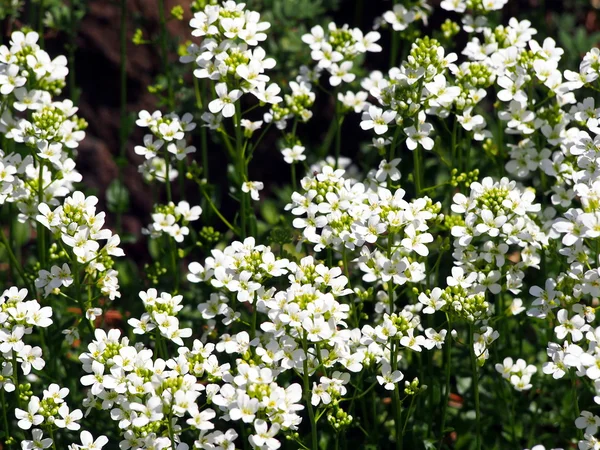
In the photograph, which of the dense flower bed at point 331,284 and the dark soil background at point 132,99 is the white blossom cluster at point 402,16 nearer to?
the dense flower bed at point 331,284

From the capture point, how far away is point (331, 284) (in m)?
3.67

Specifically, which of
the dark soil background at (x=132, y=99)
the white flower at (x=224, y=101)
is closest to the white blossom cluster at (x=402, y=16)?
the white flower at (x=224, y=101)

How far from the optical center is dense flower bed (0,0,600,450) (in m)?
3.49

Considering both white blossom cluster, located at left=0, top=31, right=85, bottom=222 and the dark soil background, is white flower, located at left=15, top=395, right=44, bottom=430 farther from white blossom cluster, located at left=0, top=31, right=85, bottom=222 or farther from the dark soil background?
the dark soil background

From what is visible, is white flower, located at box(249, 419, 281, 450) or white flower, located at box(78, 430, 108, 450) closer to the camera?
white flower, located at box(249, 419, 281, 450)

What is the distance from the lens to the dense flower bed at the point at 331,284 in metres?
3.49

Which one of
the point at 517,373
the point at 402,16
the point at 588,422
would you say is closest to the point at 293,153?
the point at 402,16

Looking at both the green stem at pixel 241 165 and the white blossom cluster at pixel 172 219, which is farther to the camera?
the white blossom cluster at pixel 172 219

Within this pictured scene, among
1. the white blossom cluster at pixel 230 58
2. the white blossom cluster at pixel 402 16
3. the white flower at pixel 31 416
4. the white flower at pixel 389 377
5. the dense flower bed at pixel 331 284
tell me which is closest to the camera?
the dense flower bed at pixel 331 284

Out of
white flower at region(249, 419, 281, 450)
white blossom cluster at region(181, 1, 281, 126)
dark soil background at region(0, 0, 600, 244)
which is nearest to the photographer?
white flower at region(249, 419, 281, 450)

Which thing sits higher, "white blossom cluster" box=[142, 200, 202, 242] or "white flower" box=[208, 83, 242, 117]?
"white flower" box=[208, 83, 242, 117]

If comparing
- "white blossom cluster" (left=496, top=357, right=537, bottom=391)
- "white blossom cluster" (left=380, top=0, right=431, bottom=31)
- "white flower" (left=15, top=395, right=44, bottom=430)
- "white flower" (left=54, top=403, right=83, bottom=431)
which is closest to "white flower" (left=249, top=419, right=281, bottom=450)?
"white flower" (left=54, top=403, right=83, bottom=431)

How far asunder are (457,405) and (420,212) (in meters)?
1.86

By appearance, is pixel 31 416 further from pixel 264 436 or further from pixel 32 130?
pixel 32 130
